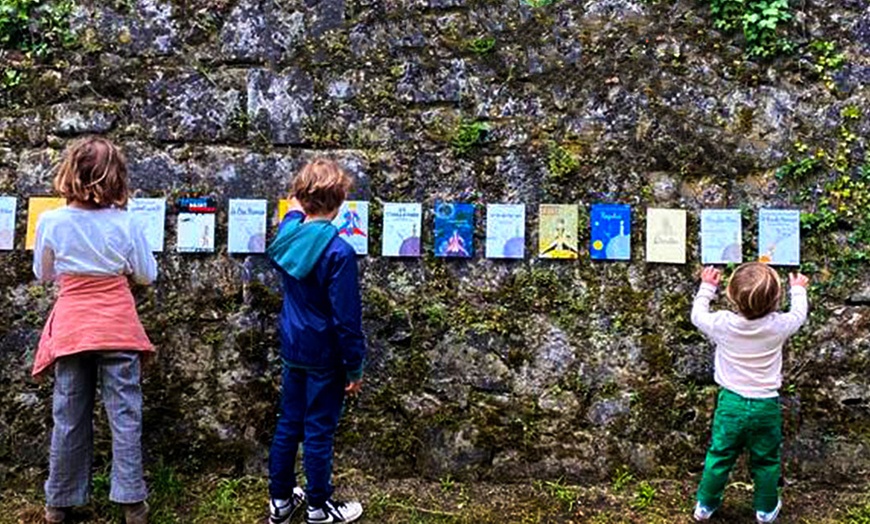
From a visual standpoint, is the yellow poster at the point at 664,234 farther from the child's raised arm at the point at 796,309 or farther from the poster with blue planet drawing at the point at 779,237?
the child's raised arm at the point at 796,309

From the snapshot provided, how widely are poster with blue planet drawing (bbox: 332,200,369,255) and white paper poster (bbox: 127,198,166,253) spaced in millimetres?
778

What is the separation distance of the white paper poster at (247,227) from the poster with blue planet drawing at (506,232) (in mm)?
1022

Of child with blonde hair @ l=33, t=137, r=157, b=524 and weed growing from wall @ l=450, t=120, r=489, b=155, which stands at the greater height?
weed growing from wall @ l=450, t=120, r=489, b=155

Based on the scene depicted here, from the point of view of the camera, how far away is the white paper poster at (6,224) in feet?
11.8

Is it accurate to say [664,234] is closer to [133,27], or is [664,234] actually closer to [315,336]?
[315,336]

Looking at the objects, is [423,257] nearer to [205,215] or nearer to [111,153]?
[205,215]

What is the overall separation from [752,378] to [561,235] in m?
1.01

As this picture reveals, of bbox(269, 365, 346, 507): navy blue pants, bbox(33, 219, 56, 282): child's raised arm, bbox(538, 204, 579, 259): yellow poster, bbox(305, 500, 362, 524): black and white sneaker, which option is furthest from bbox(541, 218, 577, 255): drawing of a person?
bbox(33, 219, 56, 282): child's raised arm

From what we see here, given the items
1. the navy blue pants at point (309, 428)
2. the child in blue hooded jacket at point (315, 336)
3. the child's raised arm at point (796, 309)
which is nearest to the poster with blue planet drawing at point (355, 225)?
the child in blue hooded jacket at point (315, 336)

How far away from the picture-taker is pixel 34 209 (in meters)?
3.60

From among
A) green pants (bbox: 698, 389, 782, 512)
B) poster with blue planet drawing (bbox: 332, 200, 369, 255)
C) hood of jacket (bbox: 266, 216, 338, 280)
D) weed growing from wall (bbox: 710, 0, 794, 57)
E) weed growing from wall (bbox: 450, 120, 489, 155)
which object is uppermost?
weed growing from wall (bbox: 710, 0, 794, 57)

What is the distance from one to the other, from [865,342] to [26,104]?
3928 millimetres

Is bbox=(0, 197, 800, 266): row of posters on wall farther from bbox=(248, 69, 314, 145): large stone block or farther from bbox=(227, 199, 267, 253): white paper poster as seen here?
bbox=(248, 69, 314, 145): large stone block

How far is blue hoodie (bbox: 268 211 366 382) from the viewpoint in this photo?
117 inches
